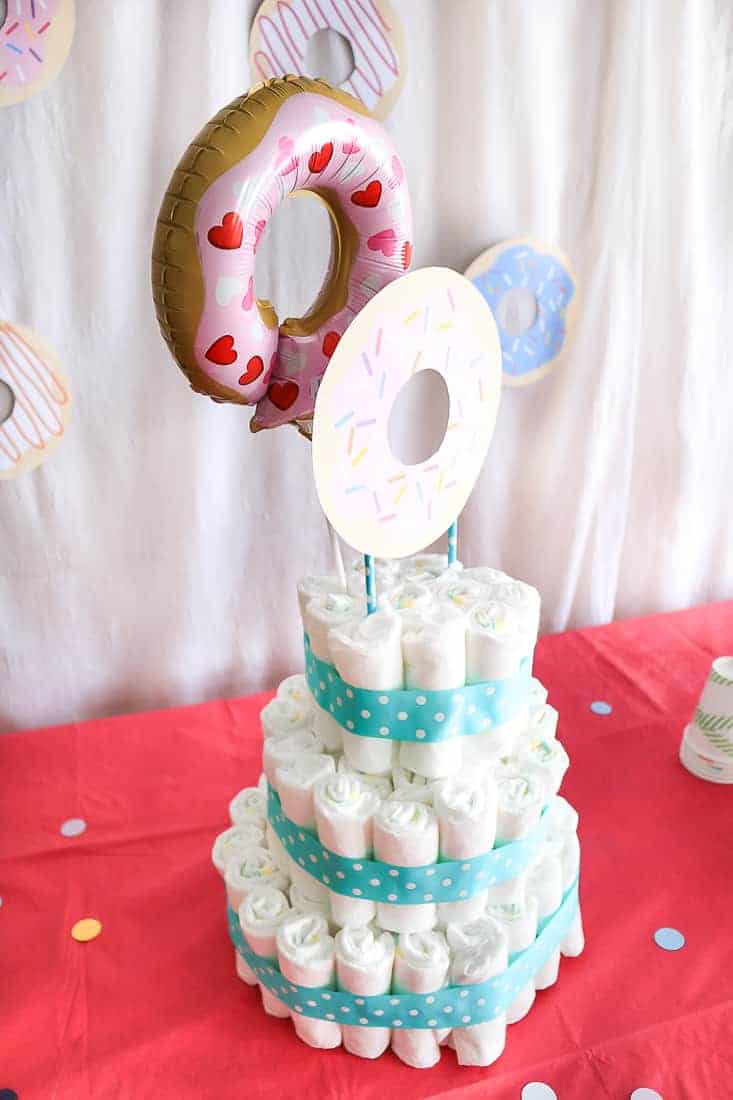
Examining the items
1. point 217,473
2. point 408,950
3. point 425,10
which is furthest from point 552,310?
point 408,950

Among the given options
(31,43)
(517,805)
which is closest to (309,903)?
(517,805)

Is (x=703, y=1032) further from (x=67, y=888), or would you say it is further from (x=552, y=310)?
(x=552, y=310)

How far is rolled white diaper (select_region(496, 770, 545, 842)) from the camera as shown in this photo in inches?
41.1

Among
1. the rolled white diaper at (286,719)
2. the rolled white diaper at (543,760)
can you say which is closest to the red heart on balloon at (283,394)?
the rolled white diaper at (286,719)

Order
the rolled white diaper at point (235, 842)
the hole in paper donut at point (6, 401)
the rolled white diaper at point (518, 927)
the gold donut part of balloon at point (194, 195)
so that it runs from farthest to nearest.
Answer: the hole in paper donut at point (6, 401), the rolled white diaper at point (235, 842), the rolled white diaper at point (518, 927), the gold donut part of balloon at point (194, 195)

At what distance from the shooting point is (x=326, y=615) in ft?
3.44

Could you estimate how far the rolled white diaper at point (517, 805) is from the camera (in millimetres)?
1043

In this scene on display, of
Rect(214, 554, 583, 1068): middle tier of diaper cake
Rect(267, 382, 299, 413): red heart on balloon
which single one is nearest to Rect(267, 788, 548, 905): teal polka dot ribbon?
Rect(214, 554, 583, 1068): middle tier of diaper cake

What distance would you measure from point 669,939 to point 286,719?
1.94ft

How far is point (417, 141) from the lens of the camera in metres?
1.51

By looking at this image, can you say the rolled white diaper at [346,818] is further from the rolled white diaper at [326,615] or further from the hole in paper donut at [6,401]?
the hole in paper donut at [6,401]

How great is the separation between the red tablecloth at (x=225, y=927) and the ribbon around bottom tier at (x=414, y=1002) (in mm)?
67

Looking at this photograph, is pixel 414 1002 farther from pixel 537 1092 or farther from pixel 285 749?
pixel 285 749

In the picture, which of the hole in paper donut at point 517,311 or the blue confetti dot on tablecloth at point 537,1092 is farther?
the hole in paper donut at point 517,311
